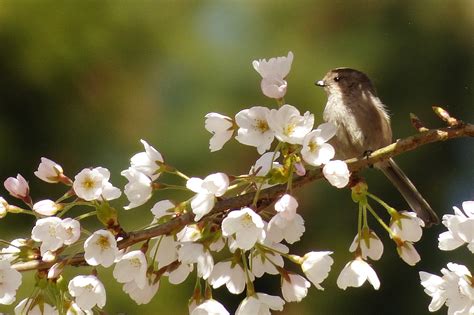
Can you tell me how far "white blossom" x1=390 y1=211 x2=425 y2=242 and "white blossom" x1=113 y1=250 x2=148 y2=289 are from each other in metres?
0.37

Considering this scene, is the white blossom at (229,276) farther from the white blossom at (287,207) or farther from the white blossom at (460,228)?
the white blossom at (460,228)

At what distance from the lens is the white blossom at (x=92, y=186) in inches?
43.8

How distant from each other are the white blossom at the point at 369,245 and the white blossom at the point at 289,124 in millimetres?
209

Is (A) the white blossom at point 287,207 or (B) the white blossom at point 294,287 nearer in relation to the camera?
(A) the white blossom at point 287,207

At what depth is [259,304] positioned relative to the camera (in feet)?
3.77

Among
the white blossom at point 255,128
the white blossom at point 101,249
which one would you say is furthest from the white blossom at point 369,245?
the white blossom at point 101,249

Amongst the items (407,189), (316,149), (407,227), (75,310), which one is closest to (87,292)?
(75,310)

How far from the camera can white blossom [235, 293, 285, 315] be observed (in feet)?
3.76

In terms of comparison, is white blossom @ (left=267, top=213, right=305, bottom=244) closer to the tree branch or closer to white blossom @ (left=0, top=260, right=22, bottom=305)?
the tree branch

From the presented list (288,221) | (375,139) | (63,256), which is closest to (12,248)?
(63,256)

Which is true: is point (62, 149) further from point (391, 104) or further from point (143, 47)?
point (391, 104)

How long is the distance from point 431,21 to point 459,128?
413 centimetres

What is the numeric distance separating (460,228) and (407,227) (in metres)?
0.09

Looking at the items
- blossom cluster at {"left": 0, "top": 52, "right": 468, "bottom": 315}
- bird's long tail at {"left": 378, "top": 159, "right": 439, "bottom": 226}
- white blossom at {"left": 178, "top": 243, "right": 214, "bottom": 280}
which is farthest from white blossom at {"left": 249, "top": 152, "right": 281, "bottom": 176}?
bird's long tail at {"left": 378, "top": 159, "right": 439, "bottom": 226}
